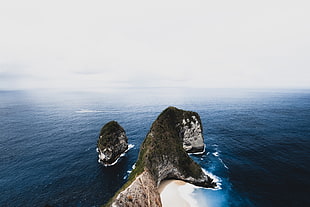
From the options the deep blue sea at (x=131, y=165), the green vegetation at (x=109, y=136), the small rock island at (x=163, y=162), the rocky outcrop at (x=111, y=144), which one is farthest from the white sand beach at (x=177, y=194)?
the green vegetation at (x=109, y=136)

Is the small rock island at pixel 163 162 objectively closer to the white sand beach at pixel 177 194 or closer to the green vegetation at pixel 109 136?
the white sand beach at pixel 177 194

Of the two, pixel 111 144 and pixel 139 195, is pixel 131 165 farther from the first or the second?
pixel 139 195

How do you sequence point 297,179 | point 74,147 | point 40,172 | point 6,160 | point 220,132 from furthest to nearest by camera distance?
point 220,132 → point 74,147 → point 6,160 → point 40,172 → point 297,179

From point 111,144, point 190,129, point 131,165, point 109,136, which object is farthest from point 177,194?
point 109,136

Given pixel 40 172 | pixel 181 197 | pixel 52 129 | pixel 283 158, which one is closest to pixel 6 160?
pixel 40 172

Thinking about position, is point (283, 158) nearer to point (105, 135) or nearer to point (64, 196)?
point (105, 135)

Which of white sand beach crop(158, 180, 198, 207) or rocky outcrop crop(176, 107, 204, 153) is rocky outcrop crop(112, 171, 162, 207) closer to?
white sand beach crop(158, 180, 198, 207)
